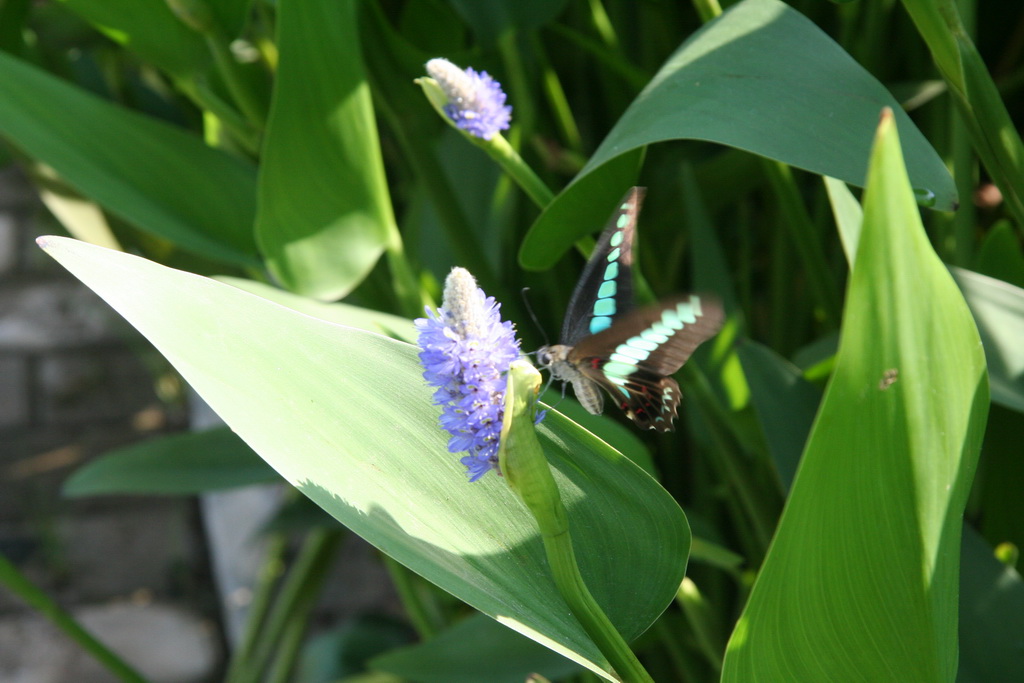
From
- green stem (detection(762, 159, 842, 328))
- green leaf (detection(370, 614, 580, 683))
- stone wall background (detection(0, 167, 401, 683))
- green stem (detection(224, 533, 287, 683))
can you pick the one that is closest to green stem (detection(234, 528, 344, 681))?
green stem (detection(224, 533, 287, 683))

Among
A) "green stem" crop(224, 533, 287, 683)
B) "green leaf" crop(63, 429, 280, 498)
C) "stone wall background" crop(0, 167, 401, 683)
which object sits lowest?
"stone wall background" crop(0, 167, 401, 683)

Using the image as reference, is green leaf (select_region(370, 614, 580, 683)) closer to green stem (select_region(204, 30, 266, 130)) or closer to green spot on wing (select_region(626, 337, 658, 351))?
green spot on wing (select_region(626, 337, 658, 351))

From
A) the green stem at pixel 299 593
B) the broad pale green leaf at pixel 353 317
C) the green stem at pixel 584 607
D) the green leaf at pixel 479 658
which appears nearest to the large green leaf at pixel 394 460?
the green stem at pixel 584 607

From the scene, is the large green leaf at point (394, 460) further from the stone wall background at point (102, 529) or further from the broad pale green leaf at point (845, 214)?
the stone wall background at point (102, 529)

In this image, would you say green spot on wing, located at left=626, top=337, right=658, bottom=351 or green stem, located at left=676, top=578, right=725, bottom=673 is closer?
green spot on wing, located at left=626, top=337, right=658, bottom=351

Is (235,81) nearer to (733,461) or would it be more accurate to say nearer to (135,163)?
(135,163)

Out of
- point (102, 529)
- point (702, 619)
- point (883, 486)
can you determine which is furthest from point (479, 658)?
point (102, 529)

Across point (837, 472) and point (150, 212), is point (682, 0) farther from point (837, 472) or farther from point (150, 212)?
point (837, 472)
